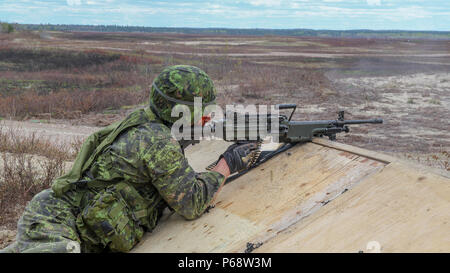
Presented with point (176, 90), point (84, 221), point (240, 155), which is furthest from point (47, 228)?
point (240, 155)

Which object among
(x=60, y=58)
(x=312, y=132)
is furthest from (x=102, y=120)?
(x=60, y=58)

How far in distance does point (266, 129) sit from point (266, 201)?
2.29 feet

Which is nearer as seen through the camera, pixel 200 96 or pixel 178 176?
pixel 178 176

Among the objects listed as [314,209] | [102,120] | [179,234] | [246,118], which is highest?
[246,118]

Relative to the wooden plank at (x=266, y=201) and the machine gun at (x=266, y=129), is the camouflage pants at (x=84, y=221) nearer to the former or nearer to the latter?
the wooden plank at (x=266, y=201)

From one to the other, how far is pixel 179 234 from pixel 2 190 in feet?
11.3

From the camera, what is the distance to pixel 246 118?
3.60 m

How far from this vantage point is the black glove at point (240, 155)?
3322mm

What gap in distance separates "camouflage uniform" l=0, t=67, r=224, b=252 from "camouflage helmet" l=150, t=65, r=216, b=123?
0.05 metres

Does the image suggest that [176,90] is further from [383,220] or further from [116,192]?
[383,220]

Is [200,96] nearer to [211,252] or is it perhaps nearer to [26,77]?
[211,252]

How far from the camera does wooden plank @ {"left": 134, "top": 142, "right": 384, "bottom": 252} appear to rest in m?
2.83
